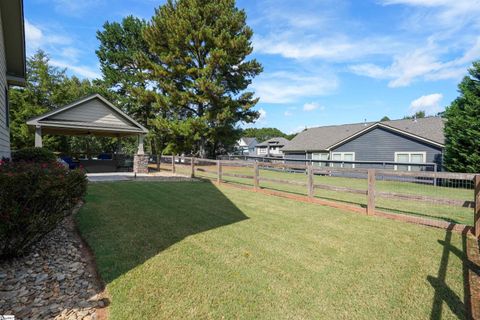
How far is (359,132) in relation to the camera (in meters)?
18.5

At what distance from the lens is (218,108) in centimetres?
2230

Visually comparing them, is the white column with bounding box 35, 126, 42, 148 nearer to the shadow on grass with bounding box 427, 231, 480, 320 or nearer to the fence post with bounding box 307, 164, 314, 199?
the fence post with bounding box 307, 164, 314, 199

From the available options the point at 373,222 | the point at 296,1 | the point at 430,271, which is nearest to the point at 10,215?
the point at 430,271

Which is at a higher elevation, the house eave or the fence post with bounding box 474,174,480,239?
the house eave

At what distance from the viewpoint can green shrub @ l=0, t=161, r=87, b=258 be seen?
2.69 meters

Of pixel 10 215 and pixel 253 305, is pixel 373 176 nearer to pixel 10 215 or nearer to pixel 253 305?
pixel 253 305

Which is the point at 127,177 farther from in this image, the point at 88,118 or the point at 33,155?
the point at 33,155

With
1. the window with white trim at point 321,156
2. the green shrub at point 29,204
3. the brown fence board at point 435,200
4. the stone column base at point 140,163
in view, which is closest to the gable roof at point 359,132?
the window with white trim at point 321,156

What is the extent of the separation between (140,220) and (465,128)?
49.0 feet

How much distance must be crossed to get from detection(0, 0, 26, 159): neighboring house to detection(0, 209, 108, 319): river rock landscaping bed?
4303 millimetres

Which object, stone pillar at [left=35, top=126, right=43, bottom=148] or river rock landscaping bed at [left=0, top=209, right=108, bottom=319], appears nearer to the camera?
river rock landscaping bed at [left=0, top=209, right=108, bottom=319]

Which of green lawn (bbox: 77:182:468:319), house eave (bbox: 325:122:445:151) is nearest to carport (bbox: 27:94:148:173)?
green lawn (bbox: 77:182:468:319)

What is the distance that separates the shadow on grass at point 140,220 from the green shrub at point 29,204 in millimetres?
757

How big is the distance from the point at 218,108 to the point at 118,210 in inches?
701
